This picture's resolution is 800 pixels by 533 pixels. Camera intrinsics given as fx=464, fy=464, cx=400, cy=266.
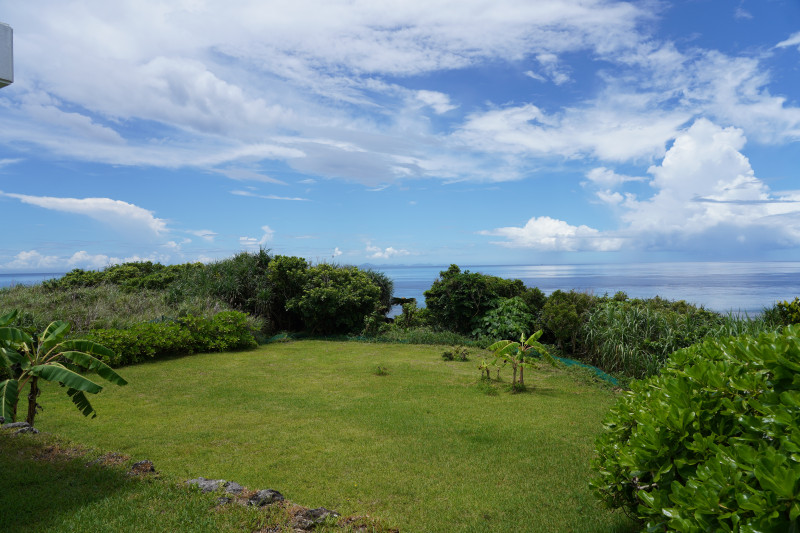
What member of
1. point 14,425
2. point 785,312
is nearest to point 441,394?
point 14,425

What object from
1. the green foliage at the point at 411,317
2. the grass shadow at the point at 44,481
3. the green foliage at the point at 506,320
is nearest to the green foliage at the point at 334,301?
the green foliage at the point at 411,317

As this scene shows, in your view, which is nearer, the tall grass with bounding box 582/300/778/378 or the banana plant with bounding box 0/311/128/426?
the banana plant with bounding box 0/311/128/426

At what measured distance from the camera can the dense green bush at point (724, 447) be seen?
6.19 ft

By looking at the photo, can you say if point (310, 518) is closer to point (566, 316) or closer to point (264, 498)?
point (264, 498)

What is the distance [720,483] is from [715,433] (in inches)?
21.0

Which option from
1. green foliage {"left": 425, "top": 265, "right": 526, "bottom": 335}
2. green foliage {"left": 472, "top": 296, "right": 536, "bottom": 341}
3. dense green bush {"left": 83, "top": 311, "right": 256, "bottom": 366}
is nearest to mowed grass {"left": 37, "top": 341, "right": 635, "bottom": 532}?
dense green bush {"left": 83, "top": 311, "right": 256, "bottom": 366}

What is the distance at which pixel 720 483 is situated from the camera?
83.0 inches

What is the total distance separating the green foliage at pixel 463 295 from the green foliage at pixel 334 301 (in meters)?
2.29

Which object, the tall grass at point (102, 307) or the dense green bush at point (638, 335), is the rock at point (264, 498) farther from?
the tall grass at point (102, 307)

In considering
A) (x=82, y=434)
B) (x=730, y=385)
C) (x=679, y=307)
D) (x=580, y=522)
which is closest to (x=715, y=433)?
(x=730, y=385)

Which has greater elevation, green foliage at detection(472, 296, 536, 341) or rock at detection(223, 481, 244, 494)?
green foliage at detection(472, 296, 536, 341)

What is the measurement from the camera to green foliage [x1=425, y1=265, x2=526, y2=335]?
14.6m

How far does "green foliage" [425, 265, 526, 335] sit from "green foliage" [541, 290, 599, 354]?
82.2 inches

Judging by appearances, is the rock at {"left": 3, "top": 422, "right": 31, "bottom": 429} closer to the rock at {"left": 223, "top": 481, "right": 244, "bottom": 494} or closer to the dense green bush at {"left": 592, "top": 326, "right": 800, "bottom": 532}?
the rock at {"left": 223, "top": 481, "right": 244, "bottom": 494}
